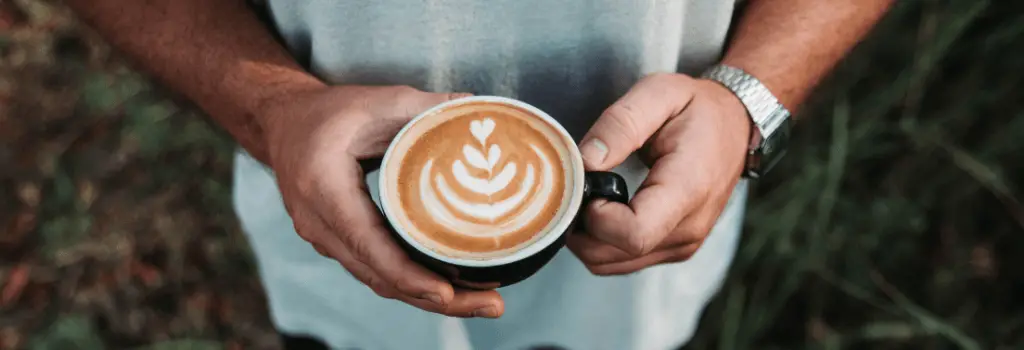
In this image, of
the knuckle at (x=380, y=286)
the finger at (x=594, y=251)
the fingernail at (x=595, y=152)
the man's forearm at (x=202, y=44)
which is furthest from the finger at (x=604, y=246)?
the man's forearm at (x=202, y=44)

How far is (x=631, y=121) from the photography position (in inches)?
33.2

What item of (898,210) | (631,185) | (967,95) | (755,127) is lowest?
(898,210)

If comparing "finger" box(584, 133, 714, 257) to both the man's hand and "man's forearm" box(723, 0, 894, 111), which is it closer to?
the man's hand

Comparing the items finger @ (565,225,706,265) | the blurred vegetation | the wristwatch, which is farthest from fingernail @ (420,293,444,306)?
the blurred vegetation

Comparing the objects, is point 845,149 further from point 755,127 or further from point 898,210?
point 755,127

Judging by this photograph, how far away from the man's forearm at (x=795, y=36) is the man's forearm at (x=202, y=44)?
0.62 meters

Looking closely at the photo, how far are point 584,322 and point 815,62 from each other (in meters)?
0.58

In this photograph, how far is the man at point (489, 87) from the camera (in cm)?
84

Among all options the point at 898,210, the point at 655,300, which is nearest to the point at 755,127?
the point at 655,300

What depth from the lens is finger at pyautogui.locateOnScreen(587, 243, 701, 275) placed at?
0.95 meters

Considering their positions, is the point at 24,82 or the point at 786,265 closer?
the point at 786,265

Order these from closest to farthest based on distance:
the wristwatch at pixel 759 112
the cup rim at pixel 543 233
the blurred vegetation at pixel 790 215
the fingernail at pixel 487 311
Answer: the cup rim at pixel 543 233, the fingernail at pixel 487 311, the wristwatch at pixel 759 112, the blurred vegetation at pixel 790 215

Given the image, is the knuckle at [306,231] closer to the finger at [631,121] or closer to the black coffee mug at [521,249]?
the black coffee mug at [521,249]

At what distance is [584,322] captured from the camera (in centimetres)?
133
